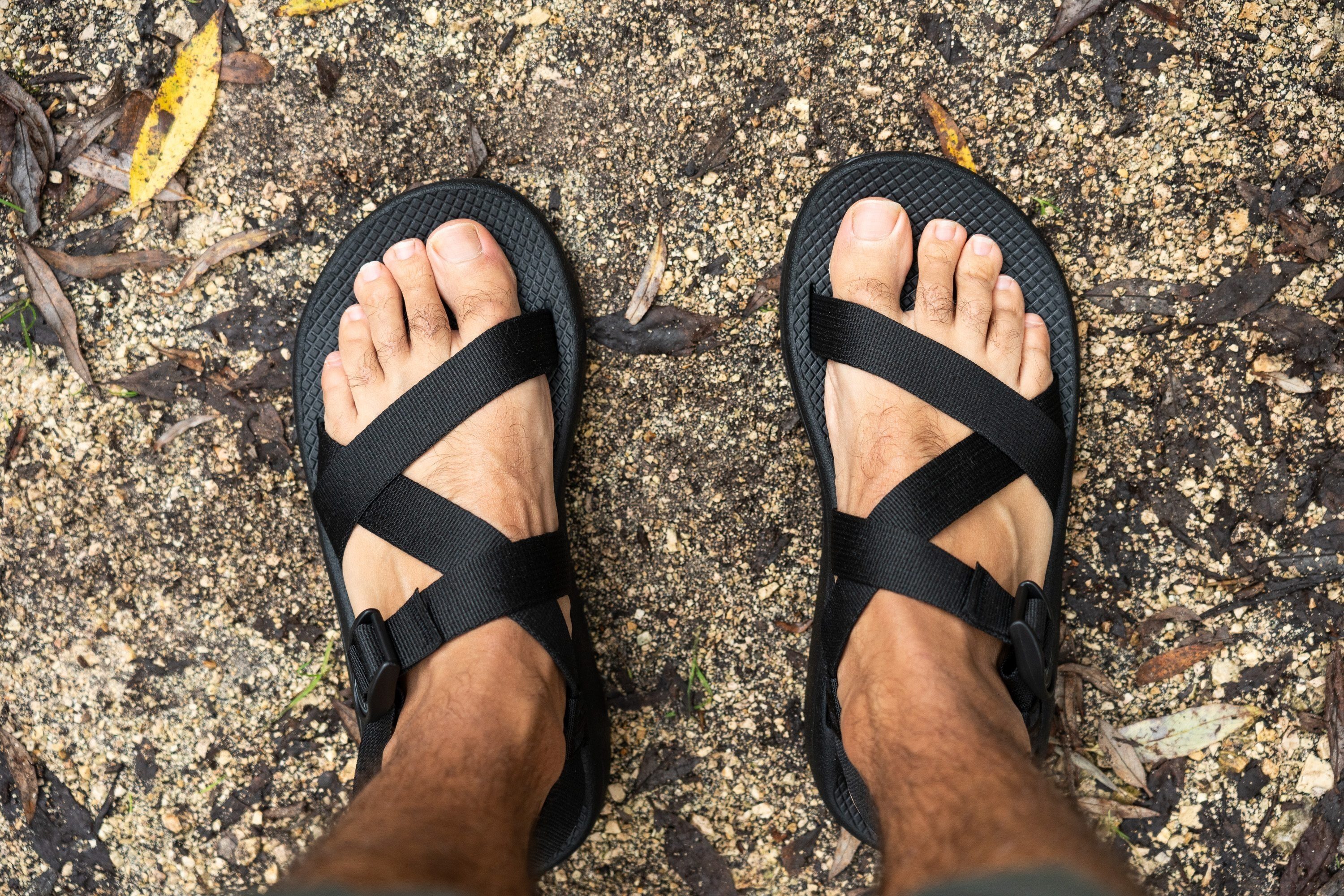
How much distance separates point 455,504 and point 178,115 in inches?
35.2

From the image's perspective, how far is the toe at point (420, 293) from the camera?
1.47 metres

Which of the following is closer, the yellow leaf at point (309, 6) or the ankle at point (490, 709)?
the ankle at point (490, 709)

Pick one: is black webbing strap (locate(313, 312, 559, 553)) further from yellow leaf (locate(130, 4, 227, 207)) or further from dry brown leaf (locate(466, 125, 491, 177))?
yellow leaf (locate(130, 4, 227, 207))

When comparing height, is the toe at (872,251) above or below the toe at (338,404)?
above

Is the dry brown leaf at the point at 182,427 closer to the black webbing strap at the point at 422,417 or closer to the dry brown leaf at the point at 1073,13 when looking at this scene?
the black webbing strap at the point at 422,417

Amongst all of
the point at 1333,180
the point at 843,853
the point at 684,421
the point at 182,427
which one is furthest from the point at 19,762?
the point at 1333,180

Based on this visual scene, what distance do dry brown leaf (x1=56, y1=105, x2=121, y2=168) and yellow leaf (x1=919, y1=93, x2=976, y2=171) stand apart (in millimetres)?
1496

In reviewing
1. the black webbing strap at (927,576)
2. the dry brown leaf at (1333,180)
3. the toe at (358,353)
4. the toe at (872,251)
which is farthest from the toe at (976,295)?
the toe at (358,353)

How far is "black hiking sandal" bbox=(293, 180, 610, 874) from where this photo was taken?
1345 mm

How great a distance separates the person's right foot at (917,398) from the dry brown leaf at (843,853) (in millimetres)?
396

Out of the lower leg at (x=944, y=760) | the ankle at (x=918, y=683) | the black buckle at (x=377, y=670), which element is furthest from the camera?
the black buckle at (x=377, y=670)

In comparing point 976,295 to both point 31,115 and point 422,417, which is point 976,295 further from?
point 31,115

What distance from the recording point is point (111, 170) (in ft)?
4.91

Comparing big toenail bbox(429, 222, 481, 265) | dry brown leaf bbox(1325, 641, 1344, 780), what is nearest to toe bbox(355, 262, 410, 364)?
big toenail bbox(429, 222, 481, 265)
